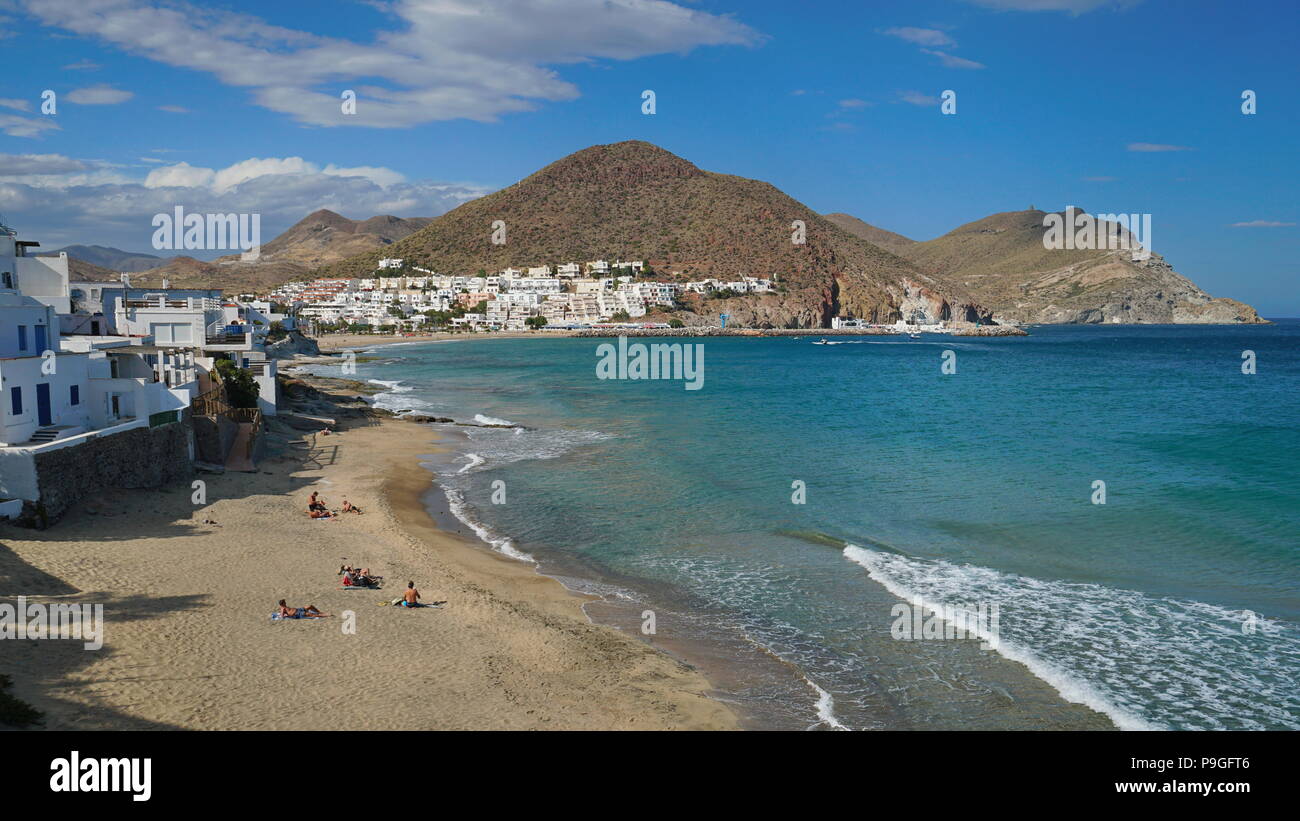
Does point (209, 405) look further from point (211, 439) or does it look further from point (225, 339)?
point (225, 339)

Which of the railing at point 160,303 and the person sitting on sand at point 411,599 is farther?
the railing at point 160,303

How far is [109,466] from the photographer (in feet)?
63.0

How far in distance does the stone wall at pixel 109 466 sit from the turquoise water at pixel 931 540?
767cm

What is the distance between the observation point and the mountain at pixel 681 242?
175 m

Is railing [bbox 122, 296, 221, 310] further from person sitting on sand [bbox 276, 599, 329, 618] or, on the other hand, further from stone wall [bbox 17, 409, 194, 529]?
person sitting on sand [bbox 276, 599, 329, 618]

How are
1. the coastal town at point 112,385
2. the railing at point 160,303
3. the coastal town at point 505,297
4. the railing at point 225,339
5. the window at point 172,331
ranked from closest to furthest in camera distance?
the coastal town at point 112,385
the window at point 172,331
the railing at point 225,339
the railing at point 160,303
the coastal town at point 505,297

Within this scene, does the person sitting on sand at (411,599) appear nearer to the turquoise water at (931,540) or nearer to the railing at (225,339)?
the turquoise water at (931,540)

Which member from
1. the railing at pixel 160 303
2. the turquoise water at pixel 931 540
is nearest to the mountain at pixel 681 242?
the turquoise water at pixel 931 540

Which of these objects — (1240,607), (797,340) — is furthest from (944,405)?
(797,340)

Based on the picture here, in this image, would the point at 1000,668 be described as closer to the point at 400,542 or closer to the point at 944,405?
the point at 400,542

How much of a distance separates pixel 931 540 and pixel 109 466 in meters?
20.0

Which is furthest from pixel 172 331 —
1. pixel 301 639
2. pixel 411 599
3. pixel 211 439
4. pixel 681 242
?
pixel 681 242

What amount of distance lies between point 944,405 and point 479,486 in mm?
35347
